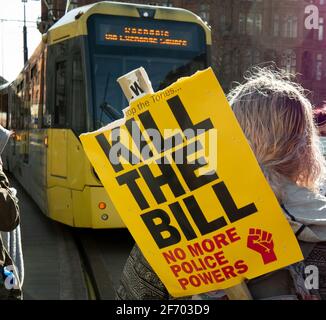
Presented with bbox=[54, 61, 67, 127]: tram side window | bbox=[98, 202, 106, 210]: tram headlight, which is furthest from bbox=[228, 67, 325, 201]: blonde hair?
bbox=[54, 61, 67, 127]: tram side window

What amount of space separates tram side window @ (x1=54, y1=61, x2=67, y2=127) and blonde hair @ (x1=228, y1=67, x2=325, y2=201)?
539 cm

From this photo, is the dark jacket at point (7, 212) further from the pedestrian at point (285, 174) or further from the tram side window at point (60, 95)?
the tram side window at point (60, 95)

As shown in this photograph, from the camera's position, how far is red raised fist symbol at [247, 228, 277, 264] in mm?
1478

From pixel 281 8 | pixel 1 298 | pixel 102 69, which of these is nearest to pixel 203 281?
pixel 1 298

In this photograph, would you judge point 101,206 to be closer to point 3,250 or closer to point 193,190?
point 3,250

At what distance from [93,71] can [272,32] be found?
4912 cm

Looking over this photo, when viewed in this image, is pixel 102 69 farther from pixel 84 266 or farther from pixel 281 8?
pixel 281 8

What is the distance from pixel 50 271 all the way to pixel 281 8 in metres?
51.5

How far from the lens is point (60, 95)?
22.8 ft

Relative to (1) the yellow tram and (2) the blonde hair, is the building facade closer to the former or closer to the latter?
(1) the yellow tram

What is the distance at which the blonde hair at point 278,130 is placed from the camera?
5.33 ft

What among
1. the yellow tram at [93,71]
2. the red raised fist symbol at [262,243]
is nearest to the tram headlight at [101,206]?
the yellow tram at [93,71]

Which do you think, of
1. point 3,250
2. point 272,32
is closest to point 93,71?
point 3,250
